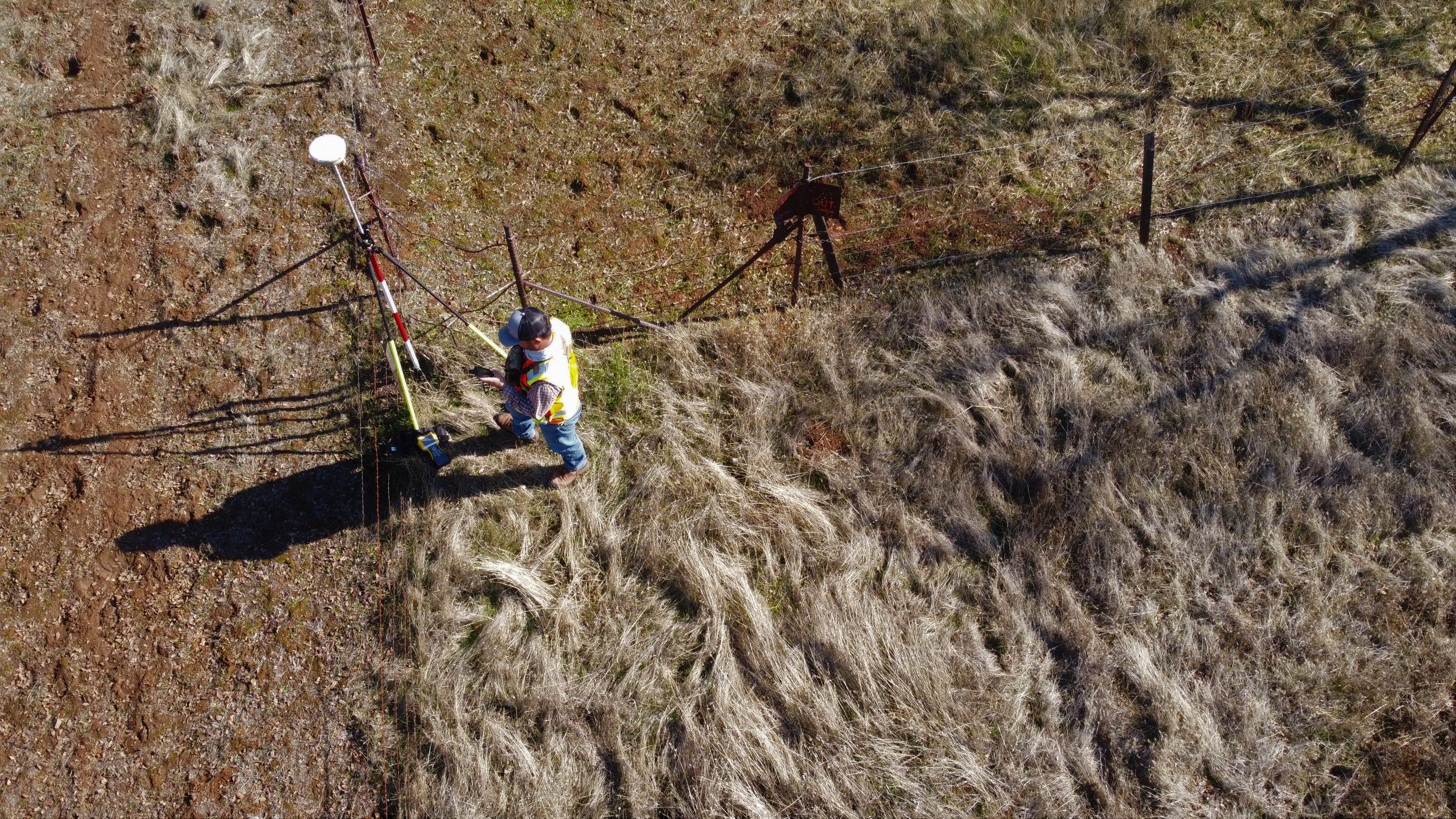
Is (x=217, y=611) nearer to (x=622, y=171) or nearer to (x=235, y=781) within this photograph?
(x=235, y=781)

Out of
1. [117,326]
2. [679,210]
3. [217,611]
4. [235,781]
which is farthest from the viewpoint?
[679,210]

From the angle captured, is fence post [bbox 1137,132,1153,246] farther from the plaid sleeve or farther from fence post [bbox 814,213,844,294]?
the plaid sleeve

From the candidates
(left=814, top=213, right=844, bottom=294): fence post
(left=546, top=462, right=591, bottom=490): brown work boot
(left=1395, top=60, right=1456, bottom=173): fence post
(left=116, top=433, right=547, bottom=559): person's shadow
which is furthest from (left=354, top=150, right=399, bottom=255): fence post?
(left=1395, top=60, right=1456, bottom=173): fence post

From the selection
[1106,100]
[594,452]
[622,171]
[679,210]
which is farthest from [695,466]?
[1106,100]

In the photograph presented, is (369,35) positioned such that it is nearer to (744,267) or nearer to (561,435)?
(744,267)

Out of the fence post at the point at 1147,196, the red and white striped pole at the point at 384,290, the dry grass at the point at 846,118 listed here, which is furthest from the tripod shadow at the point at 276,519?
the fence post at the point at 1147,196

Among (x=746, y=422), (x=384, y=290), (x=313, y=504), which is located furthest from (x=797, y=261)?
(x=313, y=504)
